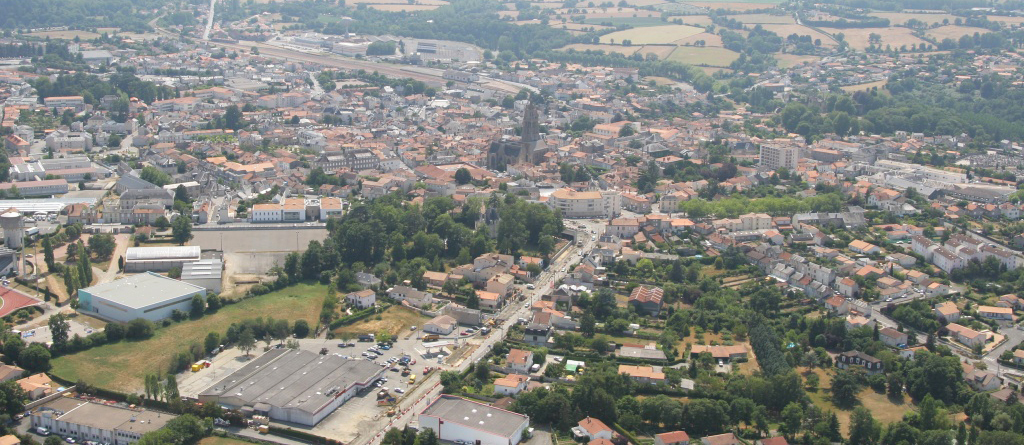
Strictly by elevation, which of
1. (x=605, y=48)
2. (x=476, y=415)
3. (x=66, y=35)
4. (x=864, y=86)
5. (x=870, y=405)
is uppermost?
(x=66, y=35)

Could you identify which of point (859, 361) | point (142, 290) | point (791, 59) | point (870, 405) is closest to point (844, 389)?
point (870, 405)

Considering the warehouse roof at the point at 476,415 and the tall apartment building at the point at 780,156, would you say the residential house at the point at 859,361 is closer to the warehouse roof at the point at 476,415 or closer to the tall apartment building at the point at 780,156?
the warehouse roof at the point at 476,415

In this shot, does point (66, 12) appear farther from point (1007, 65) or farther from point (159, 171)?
point (1007, 65)

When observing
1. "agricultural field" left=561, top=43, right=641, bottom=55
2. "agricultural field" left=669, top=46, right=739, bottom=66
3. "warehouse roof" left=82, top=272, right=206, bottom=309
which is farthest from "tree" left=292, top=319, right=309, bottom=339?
"agricultural field" left=561, top=43, right=641, bottom=55

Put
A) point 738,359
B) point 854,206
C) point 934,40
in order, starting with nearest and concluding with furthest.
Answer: point 738,359 < point 854,206 < point 934,40

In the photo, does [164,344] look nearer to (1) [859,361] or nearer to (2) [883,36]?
(1) [859,361]

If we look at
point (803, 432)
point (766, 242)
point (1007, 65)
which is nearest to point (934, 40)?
point (1007, 65)
